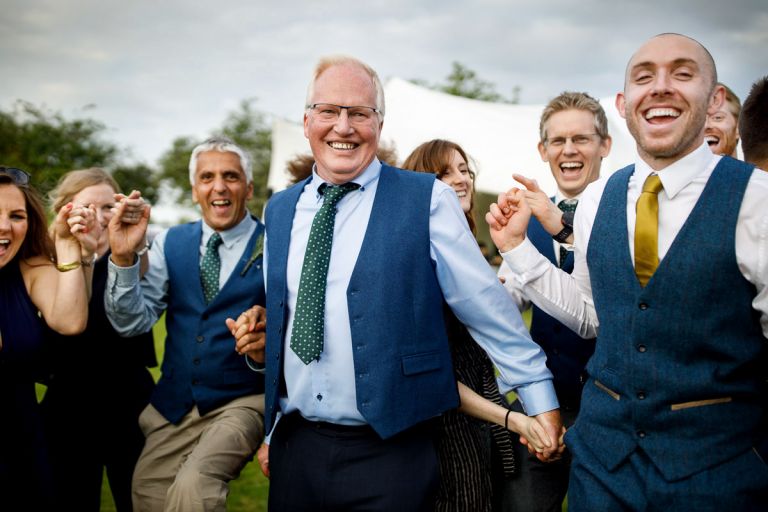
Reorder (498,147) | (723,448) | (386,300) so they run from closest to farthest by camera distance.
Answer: (723,448)
(386,300)
(498,147)

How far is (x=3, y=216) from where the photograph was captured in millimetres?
2412

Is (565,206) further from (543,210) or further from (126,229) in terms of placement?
(126,229)

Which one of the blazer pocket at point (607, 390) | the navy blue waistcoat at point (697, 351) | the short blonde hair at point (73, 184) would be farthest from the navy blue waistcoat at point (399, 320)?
the short blonde hair at point (73, 184)

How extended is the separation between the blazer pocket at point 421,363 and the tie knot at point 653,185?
835mm

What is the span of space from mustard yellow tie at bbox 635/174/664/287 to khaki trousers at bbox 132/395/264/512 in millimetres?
1824

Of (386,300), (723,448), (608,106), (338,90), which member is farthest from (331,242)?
(608,106)

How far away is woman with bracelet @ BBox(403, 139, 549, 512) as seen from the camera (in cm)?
209

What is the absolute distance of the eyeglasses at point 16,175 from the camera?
2471 millimetres

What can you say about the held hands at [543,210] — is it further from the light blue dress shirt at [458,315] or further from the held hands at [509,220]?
the light blue dress shirt at [458,315]

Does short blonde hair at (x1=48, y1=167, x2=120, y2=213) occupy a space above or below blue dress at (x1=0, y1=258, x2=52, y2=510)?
above

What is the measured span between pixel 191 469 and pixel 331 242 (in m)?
1.14

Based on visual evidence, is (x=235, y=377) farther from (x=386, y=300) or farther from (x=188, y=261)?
(x=386, y=300)

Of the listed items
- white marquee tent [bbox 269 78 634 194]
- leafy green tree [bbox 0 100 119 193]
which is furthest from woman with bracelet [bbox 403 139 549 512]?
leafy green tree [bbox 0 100 119 193]

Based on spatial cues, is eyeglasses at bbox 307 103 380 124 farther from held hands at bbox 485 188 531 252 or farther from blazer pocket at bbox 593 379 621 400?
blazer pocket at bbox 593 379 621 400
